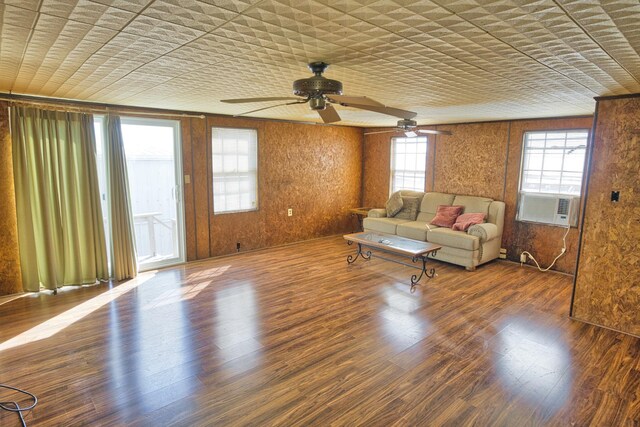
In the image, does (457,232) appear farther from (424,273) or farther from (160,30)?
(160,30)

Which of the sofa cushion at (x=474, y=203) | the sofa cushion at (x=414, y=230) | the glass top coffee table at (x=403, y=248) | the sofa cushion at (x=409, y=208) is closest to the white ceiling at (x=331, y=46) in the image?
the glass top coffee table at (x=403, y=248)

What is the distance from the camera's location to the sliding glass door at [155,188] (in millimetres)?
4895

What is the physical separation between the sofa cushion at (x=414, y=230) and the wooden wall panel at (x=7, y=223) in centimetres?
503

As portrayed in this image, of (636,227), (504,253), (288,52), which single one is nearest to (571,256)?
(504,253)

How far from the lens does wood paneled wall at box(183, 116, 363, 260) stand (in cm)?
543

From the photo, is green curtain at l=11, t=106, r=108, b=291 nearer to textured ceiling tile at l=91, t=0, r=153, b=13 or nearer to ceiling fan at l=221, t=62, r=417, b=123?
ceiling fan at l=221, t=62, r=417, b=123

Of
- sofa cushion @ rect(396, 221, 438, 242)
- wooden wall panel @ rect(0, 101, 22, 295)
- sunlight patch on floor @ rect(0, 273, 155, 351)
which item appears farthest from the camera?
sofa cushion @ rect(396, 221, 438, 242)

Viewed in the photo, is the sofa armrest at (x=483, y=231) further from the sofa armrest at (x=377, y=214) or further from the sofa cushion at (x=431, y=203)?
the sofa armrest at (x=377, y=214)

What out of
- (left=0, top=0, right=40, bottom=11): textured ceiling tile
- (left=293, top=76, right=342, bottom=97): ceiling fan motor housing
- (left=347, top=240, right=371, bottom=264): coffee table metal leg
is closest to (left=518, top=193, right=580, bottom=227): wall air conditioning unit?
(left=347, top=240, right=371, bottom=264): coffee table metal leg

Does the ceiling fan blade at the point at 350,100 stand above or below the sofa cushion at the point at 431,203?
above

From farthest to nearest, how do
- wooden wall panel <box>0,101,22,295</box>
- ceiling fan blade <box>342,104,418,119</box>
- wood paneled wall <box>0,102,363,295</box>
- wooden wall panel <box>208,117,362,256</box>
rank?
wooden wall panel <box>208,117,362,256</box>
wood paneled wall <box>0,102,363,295</box>
wooden wall panel <box>0,101,22,295</box>
ceiling fan blade <box>342,104,418,119</box>

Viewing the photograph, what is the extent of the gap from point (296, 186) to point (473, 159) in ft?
9.92

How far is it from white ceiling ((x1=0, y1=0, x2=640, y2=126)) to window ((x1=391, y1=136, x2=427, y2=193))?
328 cm

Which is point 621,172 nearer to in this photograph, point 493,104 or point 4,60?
point 493,104
